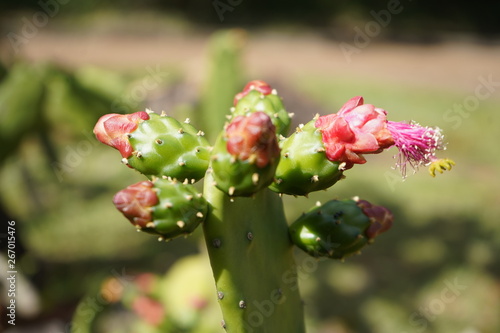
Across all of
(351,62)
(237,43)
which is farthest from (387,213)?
(351,62)

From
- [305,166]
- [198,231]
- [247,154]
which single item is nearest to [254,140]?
[247,154]

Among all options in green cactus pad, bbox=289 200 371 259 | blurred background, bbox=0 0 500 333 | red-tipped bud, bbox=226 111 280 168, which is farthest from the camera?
blurred background, bbox=0 0 500 333

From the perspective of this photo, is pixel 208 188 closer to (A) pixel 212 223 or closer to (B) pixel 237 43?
(A) pixel 212 223

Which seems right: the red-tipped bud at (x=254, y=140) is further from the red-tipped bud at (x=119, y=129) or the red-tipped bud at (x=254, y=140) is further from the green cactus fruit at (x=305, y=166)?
the red-tipped bud at (x=119, y=129)

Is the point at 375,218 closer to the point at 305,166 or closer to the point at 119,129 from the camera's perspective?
the point at 305,166

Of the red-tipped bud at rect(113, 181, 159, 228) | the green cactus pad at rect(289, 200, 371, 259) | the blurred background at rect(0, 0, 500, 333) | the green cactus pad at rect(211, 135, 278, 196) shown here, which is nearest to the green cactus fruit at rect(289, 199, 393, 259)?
the green cactus pad at rect(289, 200, 371, 259)

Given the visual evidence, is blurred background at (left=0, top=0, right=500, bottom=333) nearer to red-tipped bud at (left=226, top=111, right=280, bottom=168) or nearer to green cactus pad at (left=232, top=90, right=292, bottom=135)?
green cactus pad at (left=232, top=90, right=292, bottom=135)
